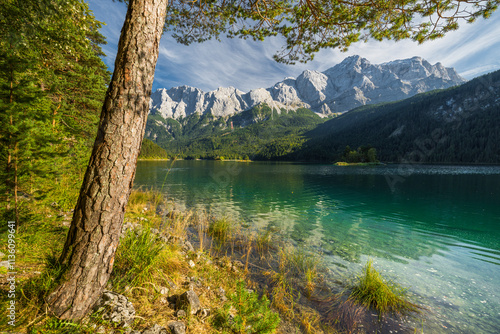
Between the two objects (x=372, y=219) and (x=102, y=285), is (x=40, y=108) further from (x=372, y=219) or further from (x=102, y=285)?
(x=372, y=219)

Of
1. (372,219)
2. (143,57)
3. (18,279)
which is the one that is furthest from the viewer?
(372,219)

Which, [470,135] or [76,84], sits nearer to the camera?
[76,84]

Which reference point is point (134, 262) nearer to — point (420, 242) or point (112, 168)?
point (112, 168)

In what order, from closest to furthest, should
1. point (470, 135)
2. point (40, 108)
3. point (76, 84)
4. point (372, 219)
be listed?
point (40, 108)
point (76, 84)
point (372, 219)
point (470, 135)

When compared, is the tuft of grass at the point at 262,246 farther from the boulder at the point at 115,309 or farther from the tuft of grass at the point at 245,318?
the boulder at the point at 115,309

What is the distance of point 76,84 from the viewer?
37.9 ft

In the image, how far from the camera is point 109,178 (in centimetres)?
255

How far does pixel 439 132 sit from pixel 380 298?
210955mm

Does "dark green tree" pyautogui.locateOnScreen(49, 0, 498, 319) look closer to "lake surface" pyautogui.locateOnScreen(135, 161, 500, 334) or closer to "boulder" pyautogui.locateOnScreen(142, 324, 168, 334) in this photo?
"boulder" pyautogui.locateOnScreen(142, 324, 168, 334)

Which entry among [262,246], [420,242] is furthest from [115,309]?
[420,242]

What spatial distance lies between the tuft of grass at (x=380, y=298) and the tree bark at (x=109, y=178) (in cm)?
577

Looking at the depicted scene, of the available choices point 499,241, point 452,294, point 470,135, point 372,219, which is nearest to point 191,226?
point 452,294

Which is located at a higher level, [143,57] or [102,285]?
[143,57]

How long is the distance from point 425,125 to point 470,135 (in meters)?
33.4
